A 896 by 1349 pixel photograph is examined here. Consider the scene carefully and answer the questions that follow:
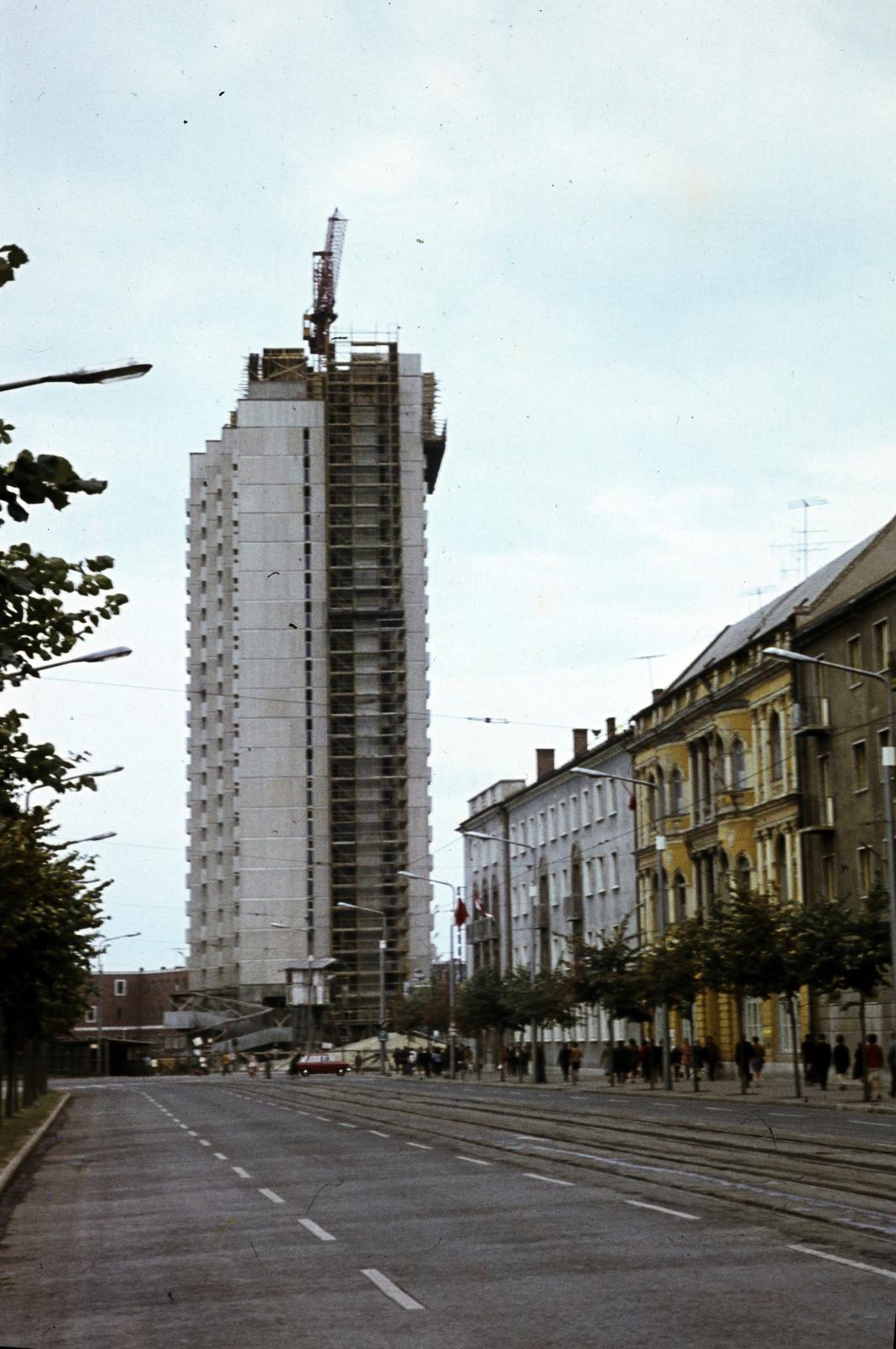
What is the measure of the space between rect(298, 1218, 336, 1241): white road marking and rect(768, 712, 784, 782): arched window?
47036mm

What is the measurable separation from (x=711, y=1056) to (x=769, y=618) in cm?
1591

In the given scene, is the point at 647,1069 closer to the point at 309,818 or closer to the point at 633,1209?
the point at 633,1209

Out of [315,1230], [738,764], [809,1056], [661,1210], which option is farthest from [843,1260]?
[738,764]

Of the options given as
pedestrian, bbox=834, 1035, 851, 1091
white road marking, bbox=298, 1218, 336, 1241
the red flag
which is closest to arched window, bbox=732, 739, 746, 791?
pedestrian, bbox=834, 1035, 851, 1091

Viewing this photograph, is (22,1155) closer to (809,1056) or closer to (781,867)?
(809,1056)

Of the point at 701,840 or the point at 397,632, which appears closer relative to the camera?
the point at 701,840

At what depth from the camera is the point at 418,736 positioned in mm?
123062

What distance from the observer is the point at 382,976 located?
110 meters

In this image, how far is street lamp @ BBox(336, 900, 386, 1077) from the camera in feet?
317

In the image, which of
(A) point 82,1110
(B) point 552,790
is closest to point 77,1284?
(A) point 82,1110

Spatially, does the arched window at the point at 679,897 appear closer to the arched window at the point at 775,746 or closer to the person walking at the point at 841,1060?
the arched window at the point at 775,746

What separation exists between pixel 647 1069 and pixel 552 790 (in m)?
34.5

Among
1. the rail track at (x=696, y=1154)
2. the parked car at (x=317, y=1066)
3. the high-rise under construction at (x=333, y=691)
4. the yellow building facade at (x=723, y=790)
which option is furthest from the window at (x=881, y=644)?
the high-rise under construction at (x=333, y=691)

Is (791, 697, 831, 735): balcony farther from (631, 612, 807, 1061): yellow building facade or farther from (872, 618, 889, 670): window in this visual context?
(872, 618, 889, 670): window
